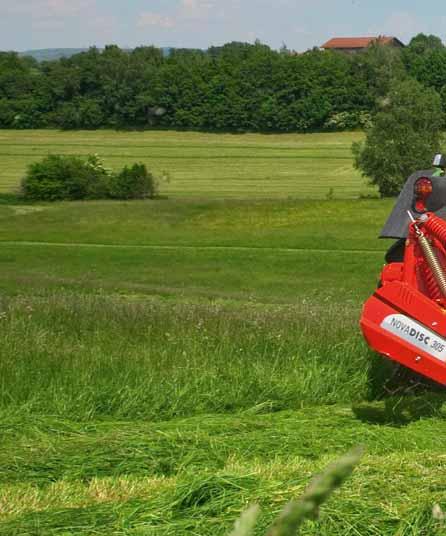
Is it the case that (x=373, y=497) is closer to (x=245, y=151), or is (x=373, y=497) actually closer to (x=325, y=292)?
(x=325, y=292)

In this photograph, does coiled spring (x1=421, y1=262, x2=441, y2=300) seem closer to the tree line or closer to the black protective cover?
the black protective cover

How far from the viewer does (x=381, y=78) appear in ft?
248

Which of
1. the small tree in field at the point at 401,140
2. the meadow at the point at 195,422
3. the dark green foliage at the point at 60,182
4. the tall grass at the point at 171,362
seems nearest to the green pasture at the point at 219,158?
the small tree in field at the point at 401,140

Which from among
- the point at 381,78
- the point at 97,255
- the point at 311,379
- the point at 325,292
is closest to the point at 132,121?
the point at 381,78

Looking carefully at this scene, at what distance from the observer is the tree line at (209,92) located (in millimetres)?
76062

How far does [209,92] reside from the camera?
7806 centimetres

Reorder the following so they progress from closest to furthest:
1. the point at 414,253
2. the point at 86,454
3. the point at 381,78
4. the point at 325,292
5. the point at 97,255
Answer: the point at 86,454 < the point at 414,253 < the point at 325,292 < the point at 97,255 < the point at 381,78

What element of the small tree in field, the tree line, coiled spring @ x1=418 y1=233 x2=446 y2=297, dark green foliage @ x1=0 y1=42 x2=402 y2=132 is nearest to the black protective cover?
coiled spring @ x1=418 y1=233 x2=446 y2=297

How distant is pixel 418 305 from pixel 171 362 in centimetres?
204

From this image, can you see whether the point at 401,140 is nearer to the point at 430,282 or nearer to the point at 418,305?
the point at 430,282

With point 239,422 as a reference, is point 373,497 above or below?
above

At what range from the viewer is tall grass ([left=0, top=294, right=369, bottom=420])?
261 inches

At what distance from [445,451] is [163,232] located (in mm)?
28336

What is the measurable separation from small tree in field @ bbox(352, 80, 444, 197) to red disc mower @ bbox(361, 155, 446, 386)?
142ft
